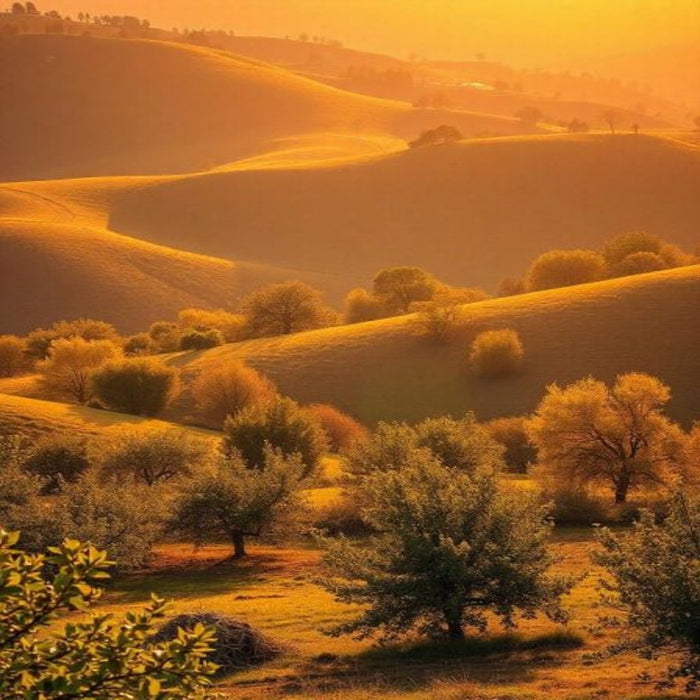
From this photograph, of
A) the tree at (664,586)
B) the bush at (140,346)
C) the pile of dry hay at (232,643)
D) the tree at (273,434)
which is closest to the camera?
the tree at (664,586)

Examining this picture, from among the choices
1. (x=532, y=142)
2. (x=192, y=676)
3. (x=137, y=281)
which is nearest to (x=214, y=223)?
(x=137, y=281)

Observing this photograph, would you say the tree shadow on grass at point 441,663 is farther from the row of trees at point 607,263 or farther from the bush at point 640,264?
the row of trees at point 607,263

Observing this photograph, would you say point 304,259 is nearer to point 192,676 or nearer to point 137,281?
point 137,281

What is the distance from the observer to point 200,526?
37.9 m

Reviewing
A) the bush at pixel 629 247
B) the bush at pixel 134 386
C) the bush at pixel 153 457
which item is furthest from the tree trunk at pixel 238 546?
the bush at pixel 629 247

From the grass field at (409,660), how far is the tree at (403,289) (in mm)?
73949

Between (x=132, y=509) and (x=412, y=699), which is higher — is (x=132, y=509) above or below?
below

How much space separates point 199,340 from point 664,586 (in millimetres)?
75524

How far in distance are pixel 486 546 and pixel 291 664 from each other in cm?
477

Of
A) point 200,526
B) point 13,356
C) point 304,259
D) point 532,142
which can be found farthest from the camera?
point 532,142

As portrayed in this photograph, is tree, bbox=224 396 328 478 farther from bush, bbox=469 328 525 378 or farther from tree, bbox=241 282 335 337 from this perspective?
tree, bbox=241 282 335 337

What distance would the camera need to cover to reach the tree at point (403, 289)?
4158 inches

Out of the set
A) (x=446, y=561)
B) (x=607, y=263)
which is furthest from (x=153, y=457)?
(x=607, y=263)

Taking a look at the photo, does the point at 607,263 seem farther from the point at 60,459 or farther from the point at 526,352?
the point at 60,459
